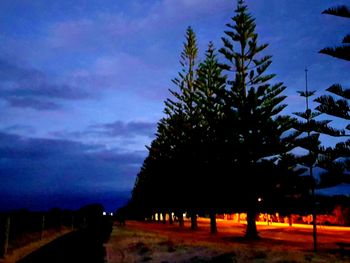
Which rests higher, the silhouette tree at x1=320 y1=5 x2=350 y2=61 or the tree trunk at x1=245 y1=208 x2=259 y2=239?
the silhouette tree at x1=320 y1=5 x2=350 y2=61

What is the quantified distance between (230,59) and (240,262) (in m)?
14.6

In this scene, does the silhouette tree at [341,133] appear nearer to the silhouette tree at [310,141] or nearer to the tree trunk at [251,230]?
the silhouette tree at [310,141]

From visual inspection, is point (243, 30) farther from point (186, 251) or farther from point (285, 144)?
point (186, 251)

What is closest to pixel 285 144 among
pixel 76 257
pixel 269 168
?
pixel 269 168

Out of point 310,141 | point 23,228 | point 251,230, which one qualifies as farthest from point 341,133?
point 23,228

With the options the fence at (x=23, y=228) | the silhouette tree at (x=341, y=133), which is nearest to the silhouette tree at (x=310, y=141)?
the silhouette tree at (x=341, y=133)

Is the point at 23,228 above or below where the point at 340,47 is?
below

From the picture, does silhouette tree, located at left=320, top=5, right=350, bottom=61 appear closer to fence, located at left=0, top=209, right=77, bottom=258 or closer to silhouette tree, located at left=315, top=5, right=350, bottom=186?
silhouette tree, located at left=315, top=5, right=350, bottom=186

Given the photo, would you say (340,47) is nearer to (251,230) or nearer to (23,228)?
(251,230)

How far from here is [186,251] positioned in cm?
1242

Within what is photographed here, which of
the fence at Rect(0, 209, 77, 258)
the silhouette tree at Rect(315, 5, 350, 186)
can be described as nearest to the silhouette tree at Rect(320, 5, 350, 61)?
the silhouette tree at Rect(315, 5, 350, 186)

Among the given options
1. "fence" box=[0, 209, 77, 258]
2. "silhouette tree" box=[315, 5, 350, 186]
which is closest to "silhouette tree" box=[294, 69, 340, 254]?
"silhouette tree" box=[315, 5, 350, 186]

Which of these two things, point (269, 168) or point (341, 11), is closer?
point (341, 11)

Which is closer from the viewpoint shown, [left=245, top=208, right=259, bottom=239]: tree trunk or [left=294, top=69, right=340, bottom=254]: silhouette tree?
[left=294, top=69, right=340, bottom=254]: silhouette tree
